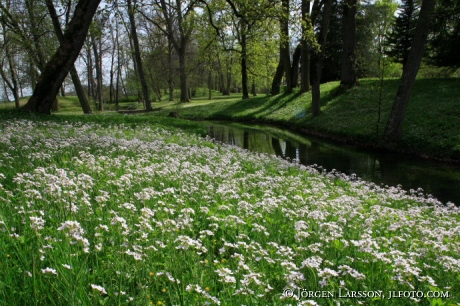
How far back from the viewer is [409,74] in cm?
1833

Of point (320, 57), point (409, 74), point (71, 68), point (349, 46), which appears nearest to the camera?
point (409, 74)

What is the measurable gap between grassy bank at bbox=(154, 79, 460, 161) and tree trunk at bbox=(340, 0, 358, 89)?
1.19 m

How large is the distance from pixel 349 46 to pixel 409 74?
47.6 ft

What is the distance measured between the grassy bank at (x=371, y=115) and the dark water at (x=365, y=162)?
56.1 inches

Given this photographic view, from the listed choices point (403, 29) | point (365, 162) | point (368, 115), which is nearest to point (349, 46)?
point (368, 115)

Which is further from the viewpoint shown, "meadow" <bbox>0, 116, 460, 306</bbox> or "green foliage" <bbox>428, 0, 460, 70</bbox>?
"green foliage" <bbox>428, 0, 460, 70</bbox>

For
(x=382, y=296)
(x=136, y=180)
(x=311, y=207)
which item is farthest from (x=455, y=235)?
(x=136, y=180)

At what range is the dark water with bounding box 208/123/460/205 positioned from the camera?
1366cm

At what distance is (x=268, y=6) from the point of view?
2055 cm

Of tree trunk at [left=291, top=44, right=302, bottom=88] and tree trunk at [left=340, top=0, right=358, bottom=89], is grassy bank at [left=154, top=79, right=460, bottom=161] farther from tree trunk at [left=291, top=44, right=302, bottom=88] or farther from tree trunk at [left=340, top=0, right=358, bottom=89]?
tree trunk at [left=291, top=44, right=302, bottom=88]

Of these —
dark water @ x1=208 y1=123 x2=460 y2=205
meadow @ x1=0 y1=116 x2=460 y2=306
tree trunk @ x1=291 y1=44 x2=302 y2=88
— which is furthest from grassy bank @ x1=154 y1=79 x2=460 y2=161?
meadow @ x1=0 y1=116 x2=460 y2=306

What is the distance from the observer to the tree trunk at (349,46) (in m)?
30.8

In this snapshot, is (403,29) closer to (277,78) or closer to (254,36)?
(277,78)

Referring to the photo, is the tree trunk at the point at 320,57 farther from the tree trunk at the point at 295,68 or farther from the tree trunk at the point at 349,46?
the tree trunk at the point at 295,68
